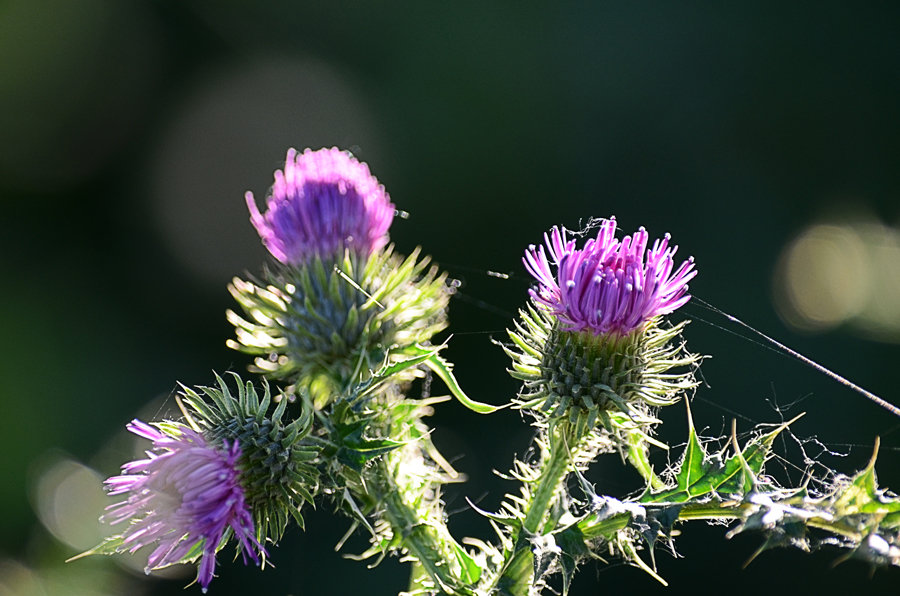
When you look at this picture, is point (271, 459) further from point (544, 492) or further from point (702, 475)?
point (702, 475)

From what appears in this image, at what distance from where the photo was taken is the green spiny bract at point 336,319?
2.19m

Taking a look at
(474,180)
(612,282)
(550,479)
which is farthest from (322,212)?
(474,180)

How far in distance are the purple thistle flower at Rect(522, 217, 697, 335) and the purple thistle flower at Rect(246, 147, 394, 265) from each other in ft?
1.88

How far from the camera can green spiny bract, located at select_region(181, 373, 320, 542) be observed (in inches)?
76.2

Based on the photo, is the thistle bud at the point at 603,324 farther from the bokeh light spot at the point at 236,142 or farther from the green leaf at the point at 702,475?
the bokeh light spot at the point at 236,142

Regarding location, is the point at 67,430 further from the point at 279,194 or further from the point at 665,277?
the point at 665,277

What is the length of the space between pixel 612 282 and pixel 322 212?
0.87 m

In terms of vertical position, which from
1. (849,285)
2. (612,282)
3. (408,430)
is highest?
(849,285)

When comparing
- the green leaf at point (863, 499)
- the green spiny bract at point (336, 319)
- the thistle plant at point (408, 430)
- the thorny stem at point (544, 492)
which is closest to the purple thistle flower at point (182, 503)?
the thistle plant at point (408, 430)

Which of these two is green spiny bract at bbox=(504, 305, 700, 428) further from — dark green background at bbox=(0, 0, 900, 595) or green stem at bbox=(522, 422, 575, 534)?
dark green background at bbox=(0, 0, 900, 595)

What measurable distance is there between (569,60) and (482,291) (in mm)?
1948

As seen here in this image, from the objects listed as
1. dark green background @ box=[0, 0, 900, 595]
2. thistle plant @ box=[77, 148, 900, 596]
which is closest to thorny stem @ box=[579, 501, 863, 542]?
thistle plant @ box=[77, 148, 900, 596]

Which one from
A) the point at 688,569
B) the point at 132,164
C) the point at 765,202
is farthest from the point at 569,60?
the point at 688,569

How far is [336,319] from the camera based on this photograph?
2240 millimetres
